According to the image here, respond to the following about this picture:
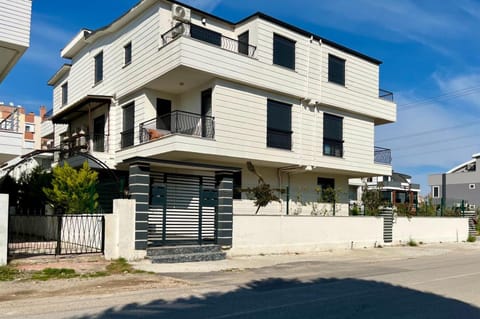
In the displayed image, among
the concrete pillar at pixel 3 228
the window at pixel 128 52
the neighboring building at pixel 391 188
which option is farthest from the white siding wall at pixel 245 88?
the concrete pillar at pixel 3 228

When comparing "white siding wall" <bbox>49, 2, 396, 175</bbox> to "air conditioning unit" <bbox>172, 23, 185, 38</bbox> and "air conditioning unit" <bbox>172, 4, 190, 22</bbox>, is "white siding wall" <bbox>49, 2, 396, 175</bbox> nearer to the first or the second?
"air conditioning unit" <bbox>172, 4, 190, 22</bbox>

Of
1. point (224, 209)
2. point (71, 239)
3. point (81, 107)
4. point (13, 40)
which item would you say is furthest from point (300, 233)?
point (81, 107)

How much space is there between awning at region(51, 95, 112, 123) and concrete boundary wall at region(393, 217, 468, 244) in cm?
1575

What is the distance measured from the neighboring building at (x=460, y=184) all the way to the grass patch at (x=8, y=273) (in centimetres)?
5813

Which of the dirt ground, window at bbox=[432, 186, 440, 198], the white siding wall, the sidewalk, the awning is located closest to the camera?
the dirt ground

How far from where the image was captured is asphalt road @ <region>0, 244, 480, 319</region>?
7.76 meters

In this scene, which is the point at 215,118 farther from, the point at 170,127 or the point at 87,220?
the point at 87,220

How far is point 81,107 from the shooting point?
2502 centimetres

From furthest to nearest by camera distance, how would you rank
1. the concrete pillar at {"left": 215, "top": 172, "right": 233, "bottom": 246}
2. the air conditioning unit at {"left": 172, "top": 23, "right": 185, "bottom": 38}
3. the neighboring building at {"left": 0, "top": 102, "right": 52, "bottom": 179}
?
the air conditioning unit at {"left": 172, "top": 23, "right": 185, "bottom": 38}
the concrete pillar at {"left": 215, "top": 172, "right": 233, "bottom": 246}
the neighboring building at {"left": 0, "top": 102, "right": 52, "bottom": 179}

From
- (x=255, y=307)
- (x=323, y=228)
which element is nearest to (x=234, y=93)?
(x=323, y=228)

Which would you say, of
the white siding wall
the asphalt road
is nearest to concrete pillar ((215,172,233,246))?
the asphalt road

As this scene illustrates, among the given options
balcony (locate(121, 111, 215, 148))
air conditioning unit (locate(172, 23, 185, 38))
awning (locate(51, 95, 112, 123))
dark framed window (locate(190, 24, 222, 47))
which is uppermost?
dark framed window (locate(190, 24, 222, 47))

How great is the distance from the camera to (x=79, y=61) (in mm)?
28469

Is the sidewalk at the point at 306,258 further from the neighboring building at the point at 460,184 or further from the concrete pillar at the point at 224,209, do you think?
the neighboring building at the point at 460,184
